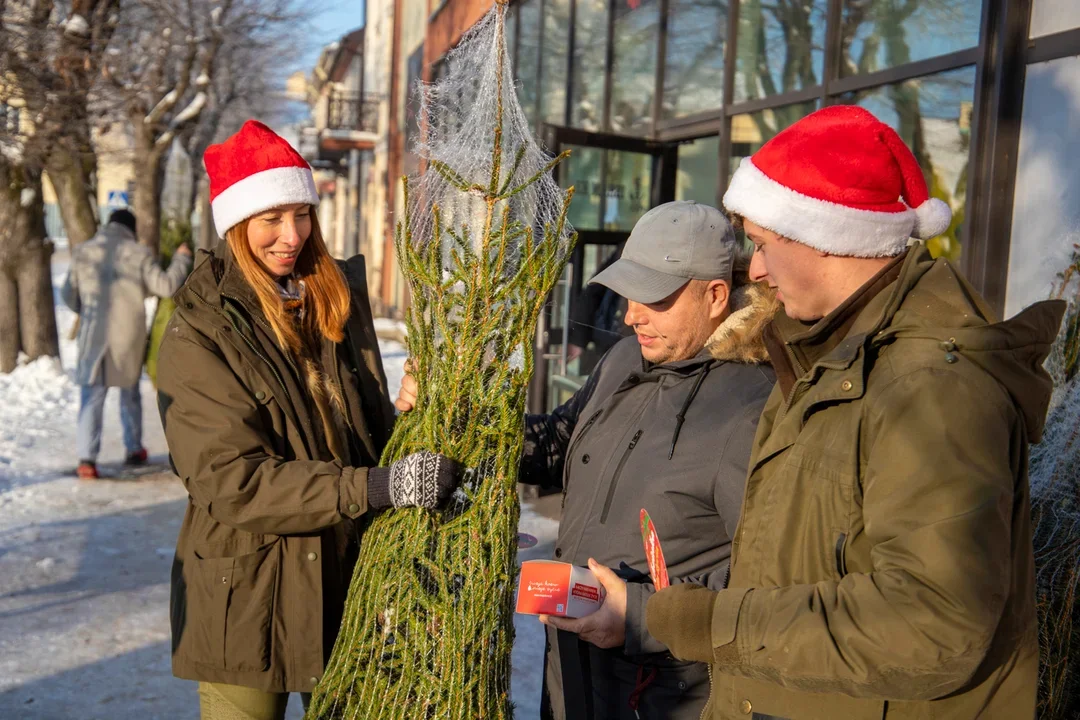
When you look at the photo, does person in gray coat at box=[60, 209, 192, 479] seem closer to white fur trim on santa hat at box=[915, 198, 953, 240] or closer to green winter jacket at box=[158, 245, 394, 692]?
green winter jacket at box=[158, 245, 394, 692]

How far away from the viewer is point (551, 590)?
1900mm

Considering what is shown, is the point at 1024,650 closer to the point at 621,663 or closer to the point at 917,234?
the point at 917,234

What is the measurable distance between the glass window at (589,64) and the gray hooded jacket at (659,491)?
5308 mm

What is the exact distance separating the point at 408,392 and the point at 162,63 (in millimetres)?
12091

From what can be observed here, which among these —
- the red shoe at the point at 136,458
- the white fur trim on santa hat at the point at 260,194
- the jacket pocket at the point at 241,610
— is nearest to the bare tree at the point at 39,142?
the red shoe at the point at 136,458

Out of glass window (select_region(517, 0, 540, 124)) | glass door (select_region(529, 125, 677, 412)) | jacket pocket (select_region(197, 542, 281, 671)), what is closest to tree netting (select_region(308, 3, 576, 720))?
jacket pocket (select_region(197, 542, 281, 671))

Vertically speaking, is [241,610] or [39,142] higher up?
[39,142]

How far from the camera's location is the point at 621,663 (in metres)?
2.25

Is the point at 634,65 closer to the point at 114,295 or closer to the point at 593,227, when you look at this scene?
the point at 593,227

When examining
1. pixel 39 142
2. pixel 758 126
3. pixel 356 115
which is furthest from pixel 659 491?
pixel 356 115

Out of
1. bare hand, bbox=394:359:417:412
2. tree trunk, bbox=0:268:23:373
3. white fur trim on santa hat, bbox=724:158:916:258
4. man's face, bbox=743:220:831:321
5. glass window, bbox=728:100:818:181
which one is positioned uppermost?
glass window, bbox=728:100:818:181

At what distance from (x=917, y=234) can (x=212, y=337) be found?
1586 millimetres

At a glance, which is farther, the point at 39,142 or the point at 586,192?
the point at 39,142

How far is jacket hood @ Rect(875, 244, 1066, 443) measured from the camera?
1.29m
